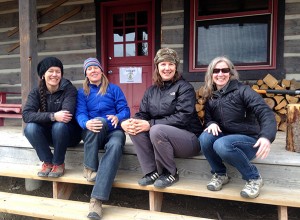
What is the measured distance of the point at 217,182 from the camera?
2217 millimetres

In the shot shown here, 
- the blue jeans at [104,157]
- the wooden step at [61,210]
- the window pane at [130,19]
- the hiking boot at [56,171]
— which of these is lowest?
the wooden step at [61,210]

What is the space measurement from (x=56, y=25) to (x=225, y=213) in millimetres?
4245

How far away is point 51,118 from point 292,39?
131 inches

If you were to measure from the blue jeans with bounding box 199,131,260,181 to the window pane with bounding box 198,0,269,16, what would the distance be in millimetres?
2628

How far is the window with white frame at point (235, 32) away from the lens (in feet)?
13.3

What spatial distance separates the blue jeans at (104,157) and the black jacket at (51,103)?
321 mm

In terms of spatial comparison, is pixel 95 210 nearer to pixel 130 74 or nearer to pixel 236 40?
pixel 130 74

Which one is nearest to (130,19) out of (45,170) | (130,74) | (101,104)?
(130,74)

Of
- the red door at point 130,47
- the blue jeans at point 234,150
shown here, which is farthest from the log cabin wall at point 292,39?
the blue jeans at point 234,150

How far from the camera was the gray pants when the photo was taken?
2199 millimetres

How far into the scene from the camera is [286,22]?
397cm

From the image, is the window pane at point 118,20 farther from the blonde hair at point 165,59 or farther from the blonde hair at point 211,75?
the blonde hair at point 211,75

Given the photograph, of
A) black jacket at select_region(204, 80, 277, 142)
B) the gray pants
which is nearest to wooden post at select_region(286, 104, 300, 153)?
black jacket at select_region(204, 80, 277, 142)

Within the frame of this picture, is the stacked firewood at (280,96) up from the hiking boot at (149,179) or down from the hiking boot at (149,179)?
up
